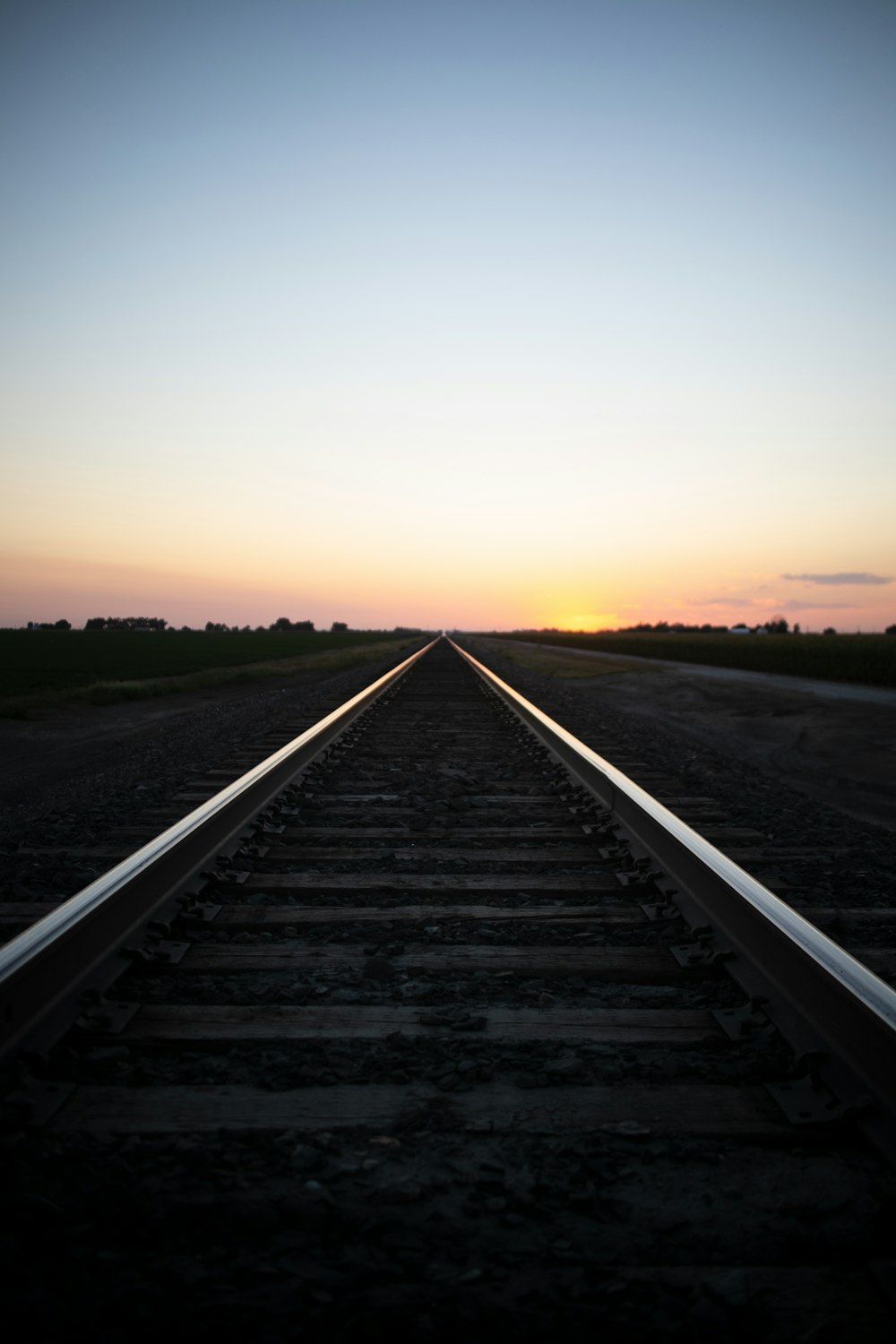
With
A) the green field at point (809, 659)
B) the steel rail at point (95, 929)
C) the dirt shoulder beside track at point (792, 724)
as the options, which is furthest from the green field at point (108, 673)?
the green field at point (809, 659)

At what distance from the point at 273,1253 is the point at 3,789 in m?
6.83

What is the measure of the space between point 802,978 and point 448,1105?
3.18ft

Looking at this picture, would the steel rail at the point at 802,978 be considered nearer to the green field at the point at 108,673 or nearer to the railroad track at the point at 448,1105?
the railroad track at the point at 448,1105

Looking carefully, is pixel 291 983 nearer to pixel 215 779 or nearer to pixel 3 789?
pixel 215 779

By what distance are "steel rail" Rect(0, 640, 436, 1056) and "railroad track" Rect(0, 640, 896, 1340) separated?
0.01m

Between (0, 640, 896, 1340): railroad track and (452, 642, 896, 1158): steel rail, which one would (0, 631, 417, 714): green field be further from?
(452, 642, 896, 1158): steel rail

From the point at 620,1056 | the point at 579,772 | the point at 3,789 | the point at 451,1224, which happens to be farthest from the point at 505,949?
the point at 3,789

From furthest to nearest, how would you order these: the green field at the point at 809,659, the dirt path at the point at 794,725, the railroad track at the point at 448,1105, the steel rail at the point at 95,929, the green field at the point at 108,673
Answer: the green field at the point at 809,659
the green field at the point at 108,673
the dirt path at the point at 794,725
the steel rail at the point at 95,929
the railroad track at the point at 448,1105

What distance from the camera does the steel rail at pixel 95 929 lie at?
195cm

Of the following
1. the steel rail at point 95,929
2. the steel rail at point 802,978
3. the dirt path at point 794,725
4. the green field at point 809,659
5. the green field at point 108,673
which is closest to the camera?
the steel rail at point 802,978

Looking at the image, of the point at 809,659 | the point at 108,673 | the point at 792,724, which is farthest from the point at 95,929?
the point at 809,659

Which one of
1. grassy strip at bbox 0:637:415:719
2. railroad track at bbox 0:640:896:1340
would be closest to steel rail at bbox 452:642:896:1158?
railroad track at bbox 0:640:896:1340

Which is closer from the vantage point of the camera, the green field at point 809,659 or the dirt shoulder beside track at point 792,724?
the dirt shoulder beside track at point 792,724

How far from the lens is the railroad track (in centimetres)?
131
